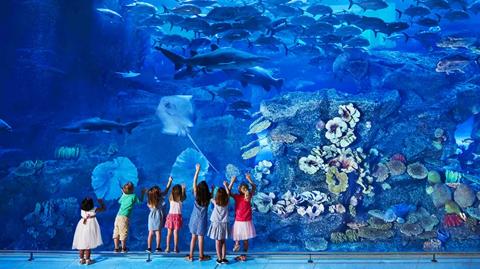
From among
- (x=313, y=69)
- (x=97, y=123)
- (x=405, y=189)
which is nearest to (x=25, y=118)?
(x=97, y=123)

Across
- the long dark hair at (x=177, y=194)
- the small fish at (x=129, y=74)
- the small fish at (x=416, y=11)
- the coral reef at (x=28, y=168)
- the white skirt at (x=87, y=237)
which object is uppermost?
the small fish at (x=416, y=11)

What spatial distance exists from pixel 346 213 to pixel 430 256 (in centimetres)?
241

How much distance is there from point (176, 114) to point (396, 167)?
4.28 metres

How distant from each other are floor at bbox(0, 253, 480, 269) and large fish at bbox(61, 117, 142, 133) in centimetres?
309

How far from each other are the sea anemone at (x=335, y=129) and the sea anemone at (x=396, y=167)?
40.4 inches

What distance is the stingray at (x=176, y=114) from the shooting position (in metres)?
9.76

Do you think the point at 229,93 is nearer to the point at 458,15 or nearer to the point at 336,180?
the point at 336,180

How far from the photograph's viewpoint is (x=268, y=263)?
679 cm

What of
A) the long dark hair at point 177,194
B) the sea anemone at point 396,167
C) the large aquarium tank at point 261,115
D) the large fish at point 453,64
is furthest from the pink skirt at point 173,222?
the large fish at point 453,64

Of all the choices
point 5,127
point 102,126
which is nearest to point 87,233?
point 102,126

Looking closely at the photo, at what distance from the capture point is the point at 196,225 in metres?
6.88

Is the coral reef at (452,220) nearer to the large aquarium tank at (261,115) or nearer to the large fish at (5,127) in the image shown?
the large aquarium tank at (261,115)

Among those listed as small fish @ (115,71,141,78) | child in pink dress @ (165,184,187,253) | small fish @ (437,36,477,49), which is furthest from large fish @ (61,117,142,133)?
small fish @ (437,36,477,49)

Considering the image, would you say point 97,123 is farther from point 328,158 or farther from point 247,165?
point 328,158
